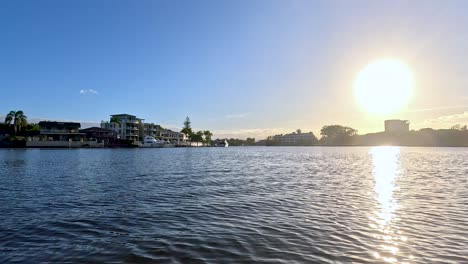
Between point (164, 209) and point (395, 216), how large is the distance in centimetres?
1180

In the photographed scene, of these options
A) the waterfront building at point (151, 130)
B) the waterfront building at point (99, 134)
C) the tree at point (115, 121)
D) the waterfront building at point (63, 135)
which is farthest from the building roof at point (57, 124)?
the waterfront building at point (151, 130)

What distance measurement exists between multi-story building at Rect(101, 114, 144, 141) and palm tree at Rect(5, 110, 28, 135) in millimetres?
41879

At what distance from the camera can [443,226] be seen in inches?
520

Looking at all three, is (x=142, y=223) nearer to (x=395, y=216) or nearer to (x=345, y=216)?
(x=345, y=216)

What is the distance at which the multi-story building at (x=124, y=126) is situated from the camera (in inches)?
6693

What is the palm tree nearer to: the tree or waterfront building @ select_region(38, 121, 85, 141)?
waterfront building @ select_region(38, 121, 85, 141)

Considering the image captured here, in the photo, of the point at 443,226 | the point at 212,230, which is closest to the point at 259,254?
the point at 212,230

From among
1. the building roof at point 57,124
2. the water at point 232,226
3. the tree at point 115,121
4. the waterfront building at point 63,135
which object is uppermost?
the tree at point 115,121

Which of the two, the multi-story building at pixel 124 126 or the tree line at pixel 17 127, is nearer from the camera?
the tree line at pixel 17 127

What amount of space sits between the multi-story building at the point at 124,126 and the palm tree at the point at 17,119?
41879 millimetres

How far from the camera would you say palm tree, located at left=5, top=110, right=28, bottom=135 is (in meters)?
133

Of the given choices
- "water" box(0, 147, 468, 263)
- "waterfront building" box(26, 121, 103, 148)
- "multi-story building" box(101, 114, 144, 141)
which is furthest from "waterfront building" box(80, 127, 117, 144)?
"water" box(0, 147, 468, 263)

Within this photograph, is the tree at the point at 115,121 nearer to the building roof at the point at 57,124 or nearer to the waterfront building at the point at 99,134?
the waterfront building at the point at 99,134

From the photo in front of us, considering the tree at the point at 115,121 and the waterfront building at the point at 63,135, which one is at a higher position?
the tree at the point at 115,121
